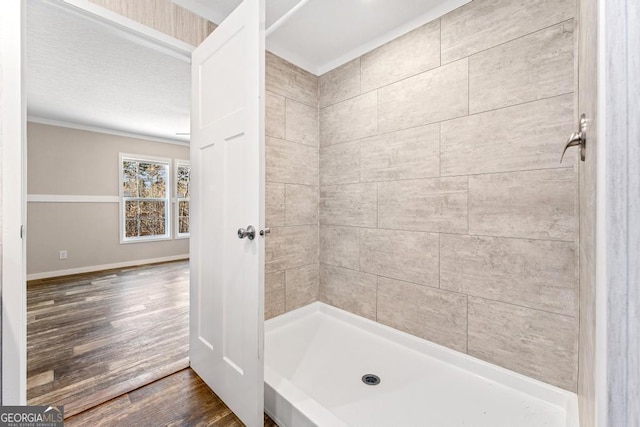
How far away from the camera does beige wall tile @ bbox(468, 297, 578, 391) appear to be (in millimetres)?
1385

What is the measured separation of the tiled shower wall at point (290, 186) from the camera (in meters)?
2.23

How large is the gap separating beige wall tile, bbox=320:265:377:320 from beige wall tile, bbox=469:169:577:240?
943mm

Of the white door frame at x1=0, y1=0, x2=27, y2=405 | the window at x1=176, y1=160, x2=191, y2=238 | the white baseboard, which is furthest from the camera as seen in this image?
the window at x1=176, y1=160, x2=191, y2=238

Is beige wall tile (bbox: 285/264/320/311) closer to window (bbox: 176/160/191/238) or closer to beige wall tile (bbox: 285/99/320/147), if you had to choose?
beige wall tile (bbox: 285/99/320/147)

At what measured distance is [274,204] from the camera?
7.36 feet

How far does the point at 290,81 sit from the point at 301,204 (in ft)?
3.56

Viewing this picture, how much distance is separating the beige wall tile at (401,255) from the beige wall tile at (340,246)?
64 mm

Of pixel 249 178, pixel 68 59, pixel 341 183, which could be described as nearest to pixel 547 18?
pixel 341 183

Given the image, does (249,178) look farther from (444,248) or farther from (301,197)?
(444,248)

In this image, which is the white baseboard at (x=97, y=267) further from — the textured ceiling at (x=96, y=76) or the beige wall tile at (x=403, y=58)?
the beige wall tile at (x=403, y=58)

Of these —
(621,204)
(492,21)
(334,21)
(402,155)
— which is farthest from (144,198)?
(621,204)

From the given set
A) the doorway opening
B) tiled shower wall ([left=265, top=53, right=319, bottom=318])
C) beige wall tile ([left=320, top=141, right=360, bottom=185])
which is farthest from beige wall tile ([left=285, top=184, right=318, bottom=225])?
the doorway opening

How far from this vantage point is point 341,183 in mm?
2408

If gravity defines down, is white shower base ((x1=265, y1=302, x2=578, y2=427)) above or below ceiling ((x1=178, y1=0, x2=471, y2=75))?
below
